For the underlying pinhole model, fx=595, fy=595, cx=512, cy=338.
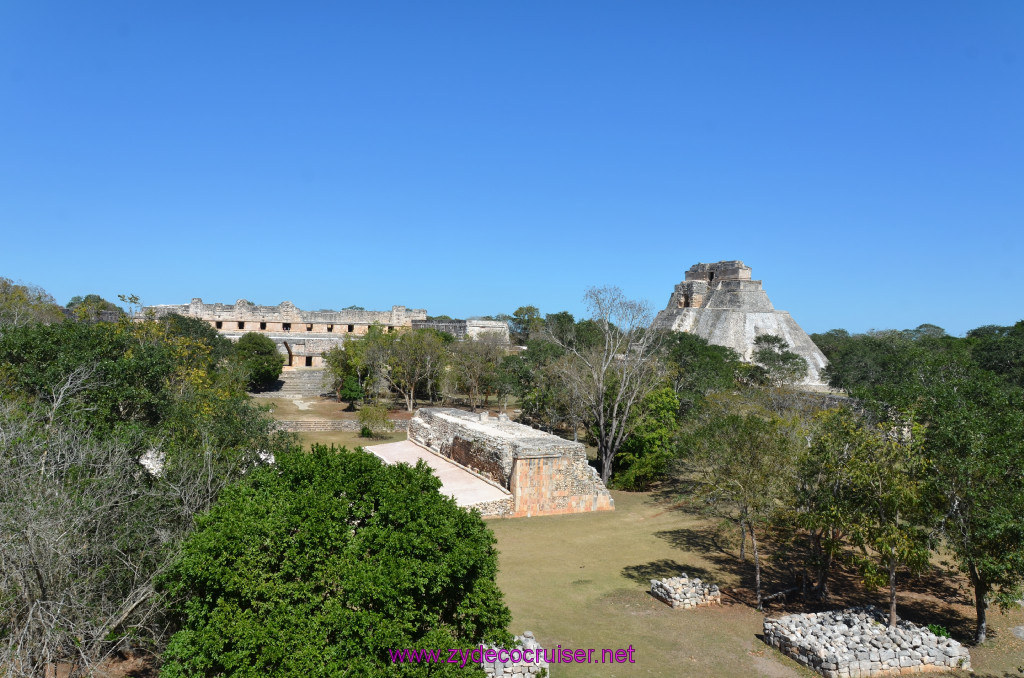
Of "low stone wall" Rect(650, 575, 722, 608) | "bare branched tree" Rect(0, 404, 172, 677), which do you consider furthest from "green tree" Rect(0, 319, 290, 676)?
"low stone wall" Rect(650, 575, 722, 608)

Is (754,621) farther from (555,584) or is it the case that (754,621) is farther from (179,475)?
(179,475)

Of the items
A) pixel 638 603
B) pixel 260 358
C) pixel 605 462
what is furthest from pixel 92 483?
pixel 260 358

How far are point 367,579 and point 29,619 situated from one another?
3.20m

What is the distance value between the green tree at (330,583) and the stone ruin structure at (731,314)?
3775 centimetres

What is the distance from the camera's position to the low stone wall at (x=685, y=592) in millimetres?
10625

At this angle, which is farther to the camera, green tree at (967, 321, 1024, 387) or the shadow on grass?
green tree at (967, 321, 1024, 387)

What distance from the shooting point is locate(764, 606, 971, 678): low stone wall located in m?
8.28

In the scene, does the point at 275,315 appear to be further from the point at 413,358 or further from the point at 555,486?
the point at 555,486

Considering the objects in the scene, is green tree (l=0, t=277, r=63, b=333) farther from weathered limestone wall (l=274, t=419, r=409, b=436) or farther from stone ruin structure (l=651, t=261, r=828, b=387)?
stone ruin structure (l=651, t=261, r=828, b=387)

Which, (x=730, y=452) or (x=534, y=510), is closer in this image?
(x=730, y=452)

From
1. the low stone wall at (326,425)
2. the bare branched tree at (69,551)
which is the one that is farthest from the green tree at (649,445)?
the bare branched tree at (69,551)

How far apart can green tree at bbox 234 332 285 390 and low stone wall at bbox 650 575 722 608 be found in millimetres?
28967

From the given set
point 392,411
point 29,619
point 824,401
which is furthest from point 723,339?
point 29,619

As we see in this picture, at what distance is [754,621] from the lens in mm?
10086
